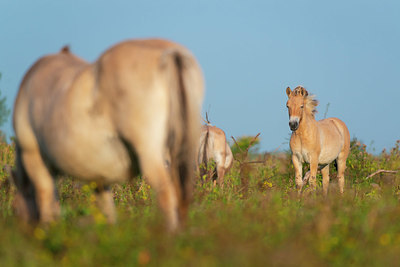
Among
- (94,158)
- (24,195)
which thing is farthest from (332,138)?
(94,158)

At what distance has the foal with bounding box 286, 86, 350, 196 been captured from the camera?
34.4 ft

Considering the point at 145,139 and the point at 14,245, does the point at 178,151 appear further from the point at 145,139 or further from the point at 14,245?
the point at 14,245

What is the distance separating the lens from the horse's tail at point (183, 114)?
3.22m

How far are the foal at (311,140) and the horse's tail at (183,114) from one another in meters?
7.05

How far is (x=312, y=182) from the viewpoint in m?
10.5

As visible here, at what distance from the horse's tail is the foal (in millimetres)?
7049

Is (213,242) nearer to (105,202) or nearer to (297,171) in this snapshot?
(105,202)

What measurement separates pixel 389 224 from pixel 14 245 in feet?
10.9

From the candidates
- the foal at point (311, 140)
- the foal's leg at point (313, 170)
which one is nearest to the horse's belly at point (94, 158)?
the foal at point (311, 140)

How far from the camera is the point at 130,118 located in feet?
10.3

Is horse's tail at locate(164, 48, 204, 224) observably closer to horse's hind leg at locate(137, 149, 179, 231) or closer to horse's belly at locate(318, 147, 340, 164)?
horse's hind leg at locate(137, 149, 179, 231)

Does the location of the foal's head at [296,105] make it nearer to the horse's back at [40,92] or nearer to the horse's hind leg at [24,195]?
the horse's back at [40,92]

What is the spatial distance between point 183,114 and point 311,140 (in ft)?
26.9

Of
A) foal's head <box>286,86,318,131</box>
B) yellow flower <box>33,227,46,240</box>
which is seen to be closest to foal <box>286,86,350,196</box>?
foal's head <box>286,86,318,131</box>
